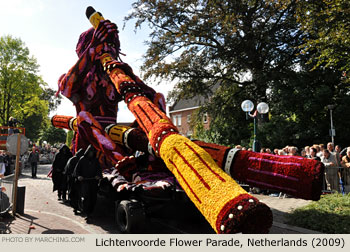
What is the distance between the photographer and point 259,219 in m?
3.07

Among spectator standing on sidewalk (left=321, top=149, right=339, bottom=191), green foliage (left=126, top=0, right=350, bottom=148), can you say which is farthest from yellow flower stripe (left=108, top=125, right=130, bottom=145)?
green foliage (left=126, top=0, right=350, bottom=148)

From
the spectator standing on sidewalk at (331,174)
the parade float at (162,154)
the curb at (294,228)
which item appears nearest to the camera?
the parade float at (162,154)

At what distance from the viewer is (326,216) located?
6273 mm

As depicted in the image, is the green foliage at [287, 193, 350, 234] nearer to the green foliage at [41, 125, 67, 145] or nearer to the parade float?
the parade float

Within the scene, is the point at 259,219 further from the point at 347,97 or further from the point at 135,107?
the point at 347,97

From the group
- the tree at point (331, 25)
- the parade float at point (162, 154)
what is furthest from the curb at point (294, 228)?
the tree at point (331, 25)

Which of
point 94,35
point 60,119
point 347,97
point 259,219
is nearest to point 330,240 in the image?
point 259,219

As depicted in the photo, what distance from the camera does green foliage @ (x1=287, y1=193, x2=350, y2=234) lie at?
572 cm

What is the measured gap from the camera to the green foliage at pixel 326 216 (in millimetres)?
5719

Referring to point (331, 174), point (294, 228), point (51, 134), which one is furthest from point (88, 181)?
point (51, 134)

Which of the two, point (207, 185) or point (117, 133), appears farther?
point (117, 133)

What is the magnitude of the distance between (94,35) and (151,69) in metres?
10.6

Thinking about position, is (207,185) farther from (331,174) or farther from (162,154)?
(331,174)

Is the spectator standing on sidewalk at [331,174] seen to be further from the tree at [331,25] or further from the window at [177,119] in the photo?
the window at [177,119]
